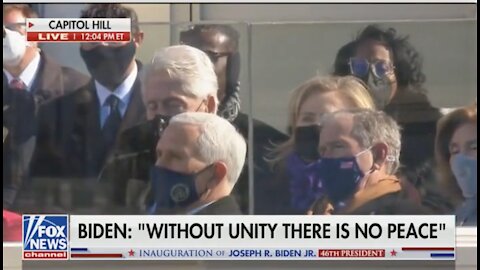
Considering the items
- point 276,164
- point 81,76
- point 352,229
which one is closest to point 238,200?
point 276,164

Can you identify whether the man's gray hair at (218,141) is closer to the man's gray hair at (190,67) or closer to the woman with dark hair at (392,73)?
the man's gray hair at (190,67)

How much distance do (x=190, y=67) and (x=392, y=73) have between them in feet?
2.74

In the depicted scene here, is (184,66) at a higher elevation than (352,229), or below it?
higher

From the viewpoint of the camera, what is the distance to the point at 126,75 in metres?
3.88

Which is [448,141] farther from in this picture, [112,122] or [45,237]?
[45,237]

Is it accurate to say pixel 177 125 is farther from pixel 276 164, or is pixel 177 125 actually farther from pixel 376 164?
pixel 376 164

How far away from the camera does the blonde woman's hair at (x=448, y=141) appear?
12.7 feet

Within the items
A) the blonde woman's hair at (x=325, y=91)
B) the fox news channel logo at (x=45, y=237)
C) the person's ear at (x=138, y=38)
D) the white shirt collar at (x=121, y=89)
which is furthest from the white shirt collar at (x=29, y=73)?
the blonde woman's hair at (x=325, y=91)

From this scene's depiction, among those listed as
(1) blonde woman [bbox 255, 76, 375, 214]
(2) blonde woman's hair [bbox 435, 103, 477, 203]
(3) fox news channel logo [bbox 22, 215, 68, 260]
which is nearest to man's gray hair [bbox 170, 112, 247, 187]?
(1) blonde woman [bbox 255, 76, 375, 214]

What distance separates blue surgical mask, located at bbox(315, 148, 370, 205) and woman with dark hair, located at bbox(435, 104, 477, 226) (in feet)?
1.06

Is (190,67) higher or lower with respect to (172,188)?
higher

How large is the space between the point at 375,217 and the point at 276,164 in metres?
0.47

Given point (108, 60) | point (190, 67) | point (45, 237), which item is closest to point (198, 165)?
point (190, 67)

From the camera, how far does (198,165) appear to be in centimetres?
389
